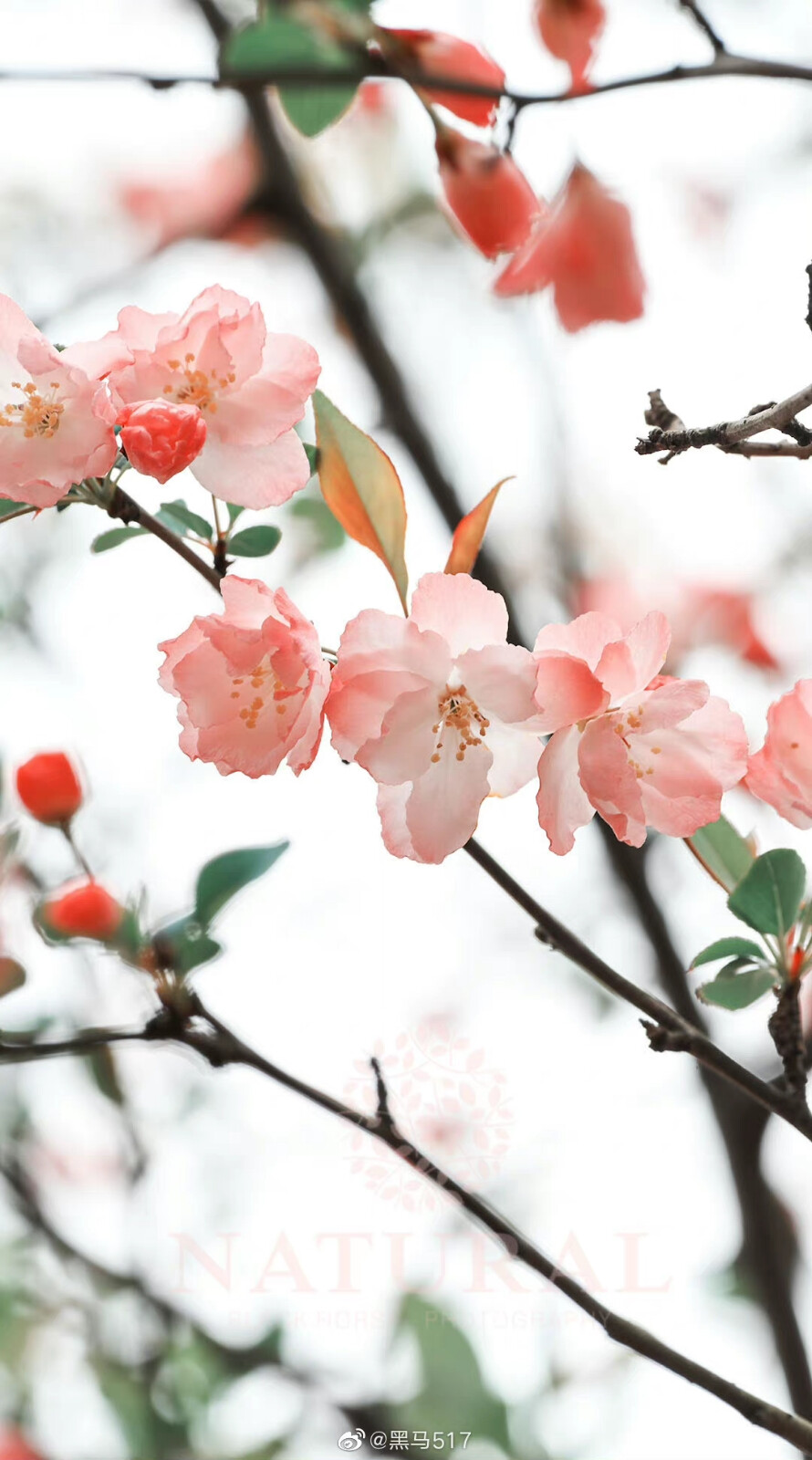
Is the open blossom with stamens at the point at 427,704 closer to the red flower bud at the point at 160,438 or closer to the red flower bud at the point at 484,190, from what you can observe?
the red flower bud at the point at 160,438

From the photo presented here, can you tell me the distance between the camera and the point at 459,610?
0.50 meters

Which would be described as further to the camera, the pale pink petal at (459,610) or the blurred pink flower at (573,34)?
the blurred pink flower at (573,34)

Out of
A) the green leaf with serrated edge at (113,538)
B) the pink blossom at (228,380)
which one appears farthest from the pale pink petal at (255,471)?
the green leaf with serrated edge at (113,538)

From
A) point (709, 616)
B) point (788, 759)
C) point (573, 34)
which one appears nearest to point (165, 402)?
point (788, 759)

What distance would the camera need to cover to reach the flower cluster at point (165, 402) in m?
0.51

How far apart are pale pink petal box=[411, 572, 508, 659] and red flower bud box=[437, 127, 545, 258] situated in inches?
16.7

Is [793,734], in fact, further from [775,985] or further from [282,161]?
[282,161]

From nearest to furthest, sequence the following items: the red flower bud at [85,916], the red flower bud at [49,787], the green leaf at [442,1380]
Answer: the red flower bud at [85,916] → the red flower bud at [49,787] → the green leaf at [442,1380]

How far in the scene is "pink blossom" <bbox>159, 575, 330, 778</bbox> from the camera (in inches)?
19.8

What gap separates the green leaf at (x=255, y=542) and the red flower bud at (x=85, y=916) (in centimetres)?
23

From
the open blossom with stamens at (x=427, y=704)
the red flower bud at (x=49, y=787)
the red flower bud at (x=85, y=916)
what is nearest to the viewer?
the open blossom with stamens at (x=427, y=704)

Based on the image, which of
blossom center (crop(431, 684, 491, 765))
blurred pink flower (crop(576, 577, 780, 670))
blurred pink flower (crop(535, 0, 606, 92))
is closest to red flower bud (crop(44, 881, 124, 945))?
blossom center (crop(431, 684, 491, 765))

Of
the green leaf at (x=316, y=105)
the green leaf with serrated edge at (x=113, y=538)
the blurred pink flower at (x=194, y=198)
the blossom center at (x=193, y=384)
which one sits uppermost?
the blurred pink flower at (x=194, y=198)

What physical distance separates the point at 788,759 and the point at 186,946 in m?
0.35
